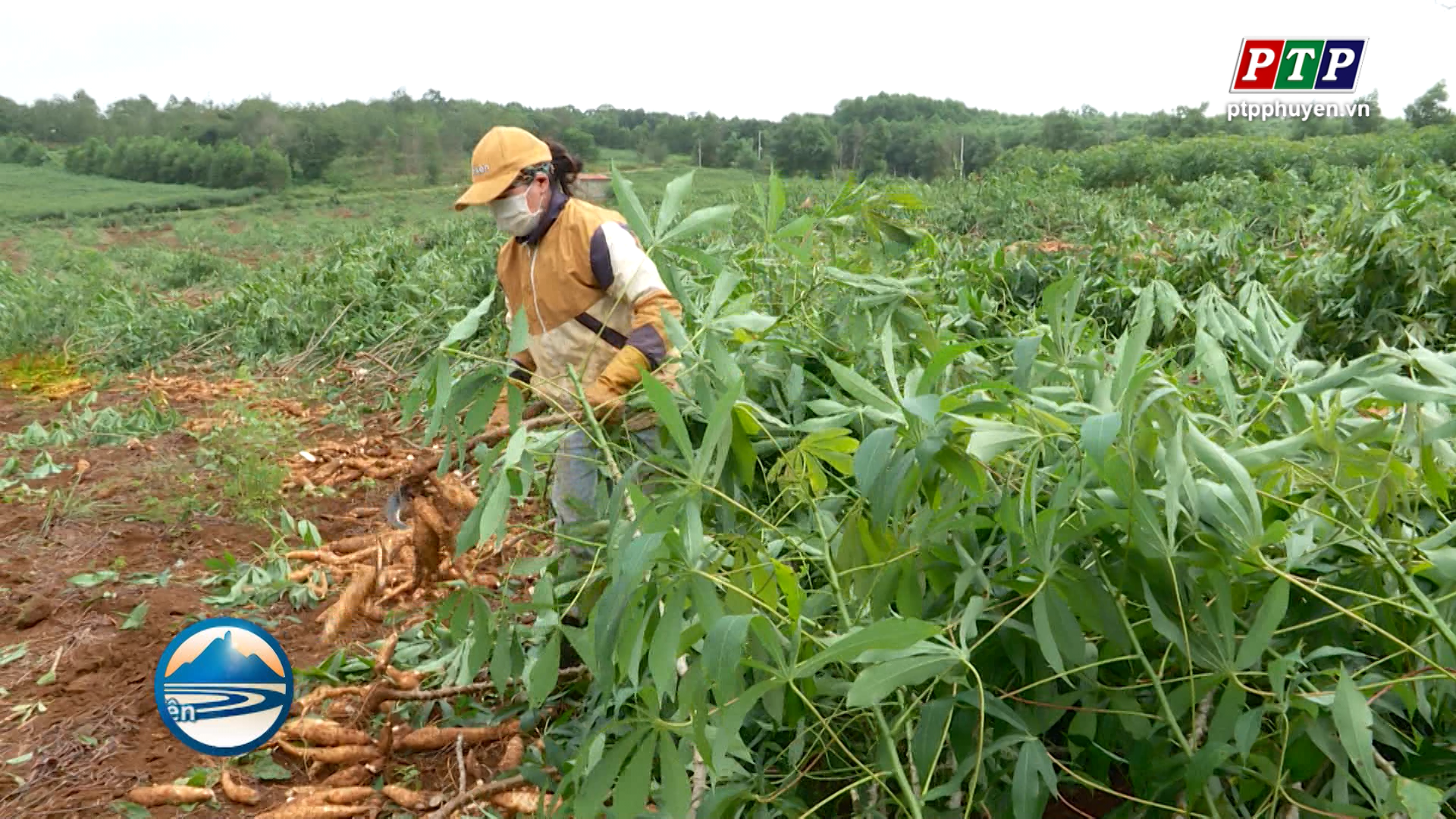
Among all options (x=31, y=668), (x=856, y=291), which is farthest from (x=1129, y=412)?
(x=31, y=668)

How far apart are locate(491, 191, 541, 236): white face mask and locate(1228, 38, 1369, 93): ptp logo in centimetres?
963

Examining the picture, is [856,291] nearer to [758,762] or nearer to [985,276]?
[758,762]

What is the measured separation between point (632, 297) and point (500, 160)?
1.80 feet

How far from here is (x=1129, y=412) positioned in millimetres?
1055

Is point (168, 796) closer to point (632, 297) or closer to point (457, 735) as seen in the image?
point (457, 735)

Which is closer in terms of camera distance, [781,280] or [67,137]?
[781,280]

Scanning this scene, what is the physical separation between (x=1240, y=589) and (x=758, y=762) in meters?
0.78

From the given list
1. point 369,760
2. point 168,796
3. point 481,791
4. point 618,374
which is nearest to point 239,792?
point 168,796

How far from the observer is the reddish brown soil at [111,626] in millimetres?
2477

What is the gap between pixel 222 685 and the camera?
176 centimetres

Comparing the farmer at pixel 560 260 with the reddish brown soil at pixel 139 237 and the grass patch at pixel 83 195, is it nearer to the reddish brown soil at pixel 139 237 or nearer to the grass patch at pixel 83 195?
the reddish brown soil at pixel 139 237

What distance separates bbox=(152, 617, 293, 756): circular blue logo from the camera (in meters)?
1.71

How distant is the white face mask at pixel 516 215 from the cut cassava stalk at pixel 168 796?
5.23 ft

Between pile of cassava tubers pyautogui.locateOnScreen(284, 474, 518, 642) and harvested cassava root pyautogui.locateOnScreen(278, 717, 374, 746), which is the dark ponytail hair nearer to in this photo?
pile of cassava tubers pyautogui.locateOnScreen(284, 474, 518, 642)
